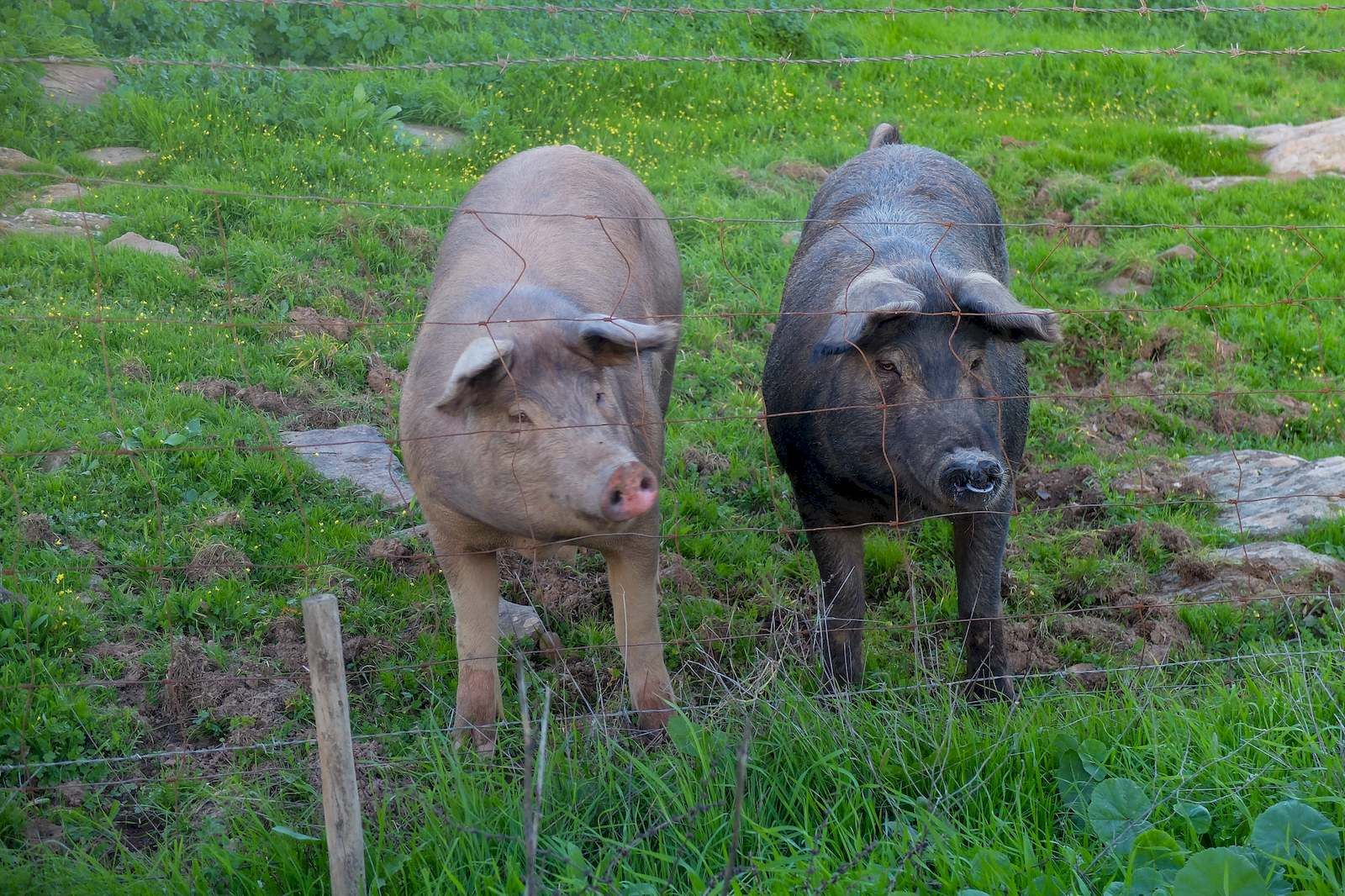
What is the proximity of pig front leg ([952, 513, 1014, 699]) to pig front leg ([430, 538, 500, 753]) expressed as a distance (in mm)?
1791

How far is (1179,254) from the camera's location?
824cm

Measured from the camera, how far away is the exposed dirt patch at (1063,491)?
20.0ft

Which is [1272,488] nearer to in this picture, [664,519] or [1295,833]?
[664,519]

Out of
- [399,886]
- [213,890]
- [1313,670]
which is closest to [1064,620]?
[1313,670]

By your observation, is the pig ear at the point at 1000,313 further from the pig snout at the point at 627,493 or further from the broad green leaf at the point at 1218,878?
the broad green leaf at the point at 1218,878

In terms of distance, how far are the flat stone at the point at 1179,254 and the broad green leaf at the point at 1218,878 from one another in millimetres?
6017

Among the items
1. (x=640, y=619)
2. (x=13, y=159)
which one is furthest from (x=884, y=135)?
(x=13, y=159)

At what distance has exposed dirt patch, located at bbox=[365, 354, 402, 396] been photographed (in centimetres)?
668

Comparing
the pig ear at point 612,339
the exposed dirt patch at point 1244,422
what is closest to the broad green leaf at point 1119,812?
the pig ear at point 612,339

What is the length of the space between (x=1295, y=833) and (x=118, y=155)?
8245mm

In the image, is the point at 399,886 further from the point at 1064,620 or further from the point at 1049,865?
the point at 1064,620

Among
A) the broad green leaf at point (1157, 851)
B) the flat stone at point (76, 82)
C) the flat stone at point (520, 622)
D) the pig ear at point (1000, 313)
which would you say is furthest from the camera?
the flat stone at point (76, 82)

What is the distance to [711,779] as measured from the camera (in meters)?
3.56

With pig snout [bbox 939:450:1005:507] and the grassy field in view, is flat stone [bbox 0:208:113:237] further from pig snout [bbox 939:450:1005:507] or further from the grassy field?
pig snout [bbox 939:450:1005:507]
